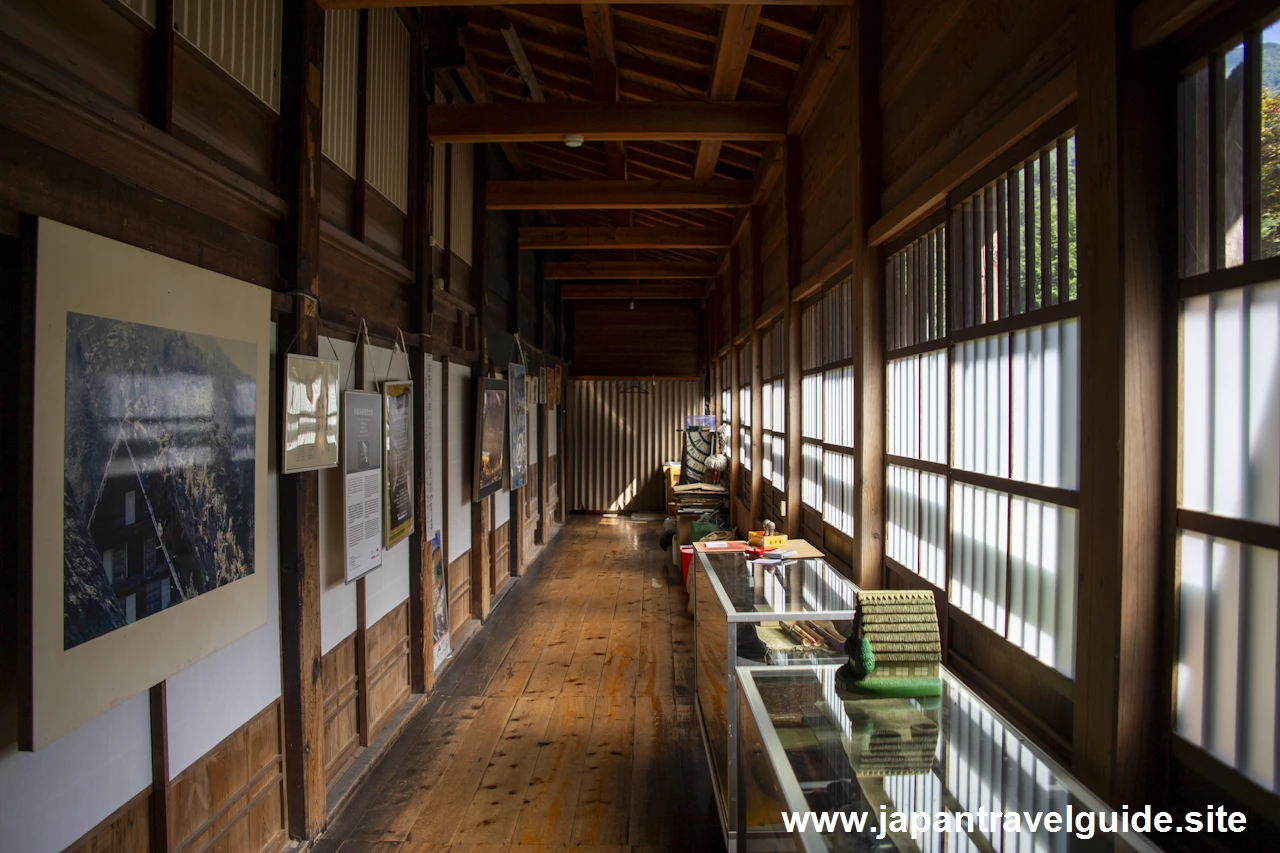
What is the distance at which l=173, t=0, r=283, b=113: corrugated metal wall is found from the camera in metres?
2.13

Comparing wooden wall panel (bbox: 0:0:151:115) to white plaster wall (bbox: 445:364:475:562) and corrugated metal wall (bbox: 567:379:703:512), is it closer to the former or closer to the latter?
white plaster wall (bbox: 445:364:475:562)

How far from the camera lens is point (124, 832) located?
183cm

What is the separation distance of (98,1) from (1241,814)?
9.80ft

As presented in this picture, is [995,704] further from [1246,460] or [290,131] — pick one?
[290,131]

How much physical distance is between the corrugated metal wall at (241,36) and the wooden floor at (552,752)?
2918 millimetres

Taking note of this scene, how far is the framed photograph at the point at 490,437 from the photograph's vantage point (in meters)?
5.64

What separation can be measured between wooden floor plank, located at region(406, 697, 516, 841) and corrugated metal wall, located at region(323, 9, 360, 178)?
2.95 meters

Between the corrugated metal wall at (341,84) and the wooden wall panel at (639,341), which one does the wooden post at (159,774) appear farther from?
the wooden wall panel at (639,341)

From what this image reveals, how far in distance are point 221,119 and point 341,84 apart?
117cm

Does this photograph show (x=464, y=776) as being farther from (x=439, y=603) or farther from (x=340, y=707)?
(x=439, y=603)

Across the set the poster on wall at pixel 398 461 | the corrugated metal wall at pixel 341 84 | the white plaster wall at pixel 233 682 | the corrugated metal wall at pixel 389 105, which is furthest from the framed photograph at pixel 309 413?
the corrugated metal wall at pixel 389 105

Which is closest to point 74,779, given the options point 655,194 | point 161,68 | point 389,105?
point 161,68

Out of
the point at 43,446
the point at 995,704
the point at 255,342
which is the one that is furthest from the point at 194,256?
the point at 995,704

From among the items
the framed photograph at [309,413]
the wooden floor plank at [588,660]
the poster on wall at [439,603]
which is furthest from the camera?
the poster on wall at [439,603]
